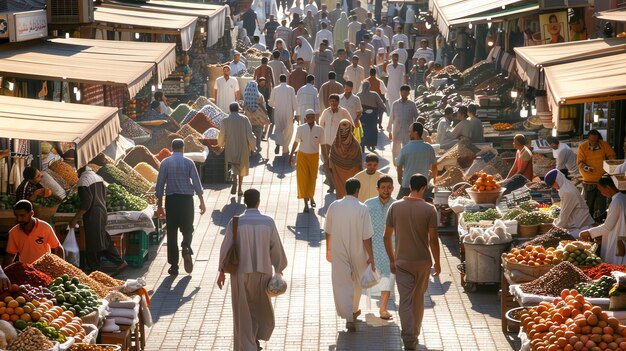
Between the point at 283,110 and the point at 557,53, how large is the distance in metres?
7.79

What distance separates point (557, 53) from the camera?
17.2 m

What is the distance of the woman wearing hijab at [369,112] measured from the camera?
23922mm

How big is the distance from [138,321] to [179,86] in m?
15.8

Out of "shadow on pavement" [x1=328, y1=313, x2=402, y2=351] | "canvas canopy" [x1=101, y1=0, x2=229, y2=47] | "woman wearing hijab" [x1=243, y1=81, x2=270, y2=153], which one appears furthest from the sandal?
"canvas canopy" [x1=101, y1=0, x2=229, y2=47]

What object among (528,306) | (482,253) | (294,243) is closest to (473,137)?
(294,243)

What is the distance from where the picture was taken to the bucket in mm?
14625

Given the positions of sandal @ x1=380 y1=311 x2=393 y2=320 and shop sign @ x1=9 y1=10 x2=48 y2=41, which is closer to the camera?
sandal @ x1=380 y1=311 x2=393 y2=320

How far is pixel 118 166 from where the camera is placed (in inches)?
726

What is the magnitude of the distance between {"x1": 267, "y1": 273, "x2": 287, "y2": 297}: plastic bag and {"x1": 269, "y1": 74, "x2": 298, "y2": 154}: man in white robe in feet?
39.6

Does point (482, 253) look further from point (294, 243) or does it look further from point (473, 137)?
point (473, 137)

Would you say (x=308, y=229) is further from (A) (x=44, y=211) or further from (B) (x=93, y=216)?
(A) (x=44, y=211)

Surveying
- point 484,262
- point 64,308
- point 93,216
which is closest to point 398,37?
point 93,216

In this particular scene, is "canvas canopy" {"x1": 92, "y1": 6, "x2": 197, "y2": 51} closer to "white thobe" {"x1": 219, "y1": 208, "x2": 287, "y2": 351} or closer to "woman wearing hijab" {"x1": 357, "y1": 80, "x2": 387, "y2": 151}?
"woman wearing hijab" {"x1": 357, "y1": 80, "x2": 387, "y2": 151}

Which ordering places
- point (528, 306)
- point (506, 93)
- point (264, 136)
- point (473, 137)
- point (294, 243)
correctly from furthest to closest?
point (264, 136) → point (506, 93) → point (473, 137) → point (294, 243) → point (528, 306)
